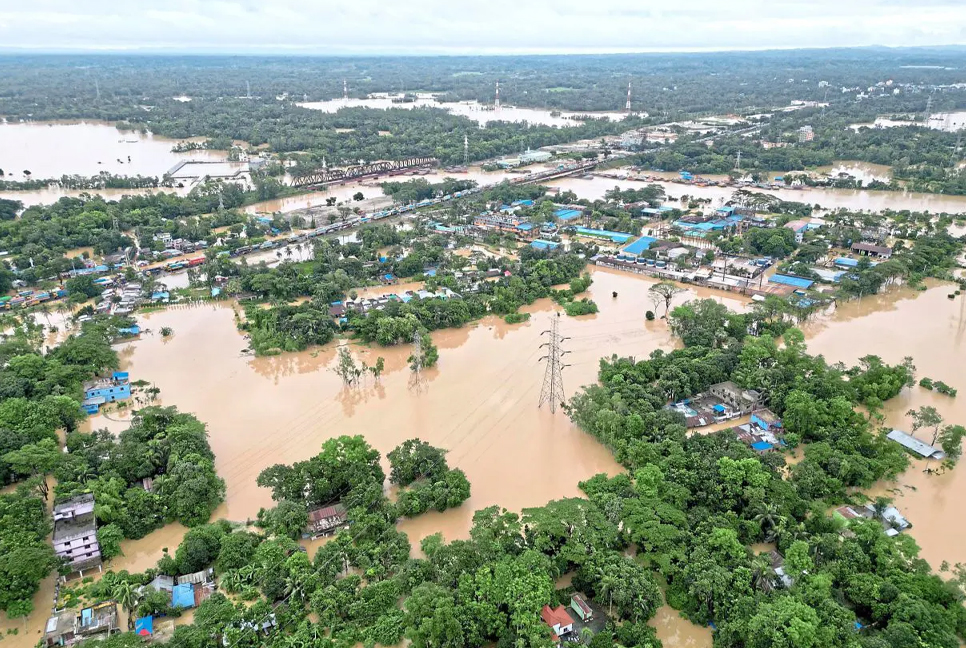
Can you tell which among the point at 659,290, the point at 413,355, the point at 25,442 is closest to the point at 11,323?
the point at 25,442

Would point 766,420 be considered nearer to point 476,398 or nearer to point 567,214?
point 476,398

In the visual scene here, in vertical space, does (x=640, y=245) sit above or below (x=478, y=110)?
below

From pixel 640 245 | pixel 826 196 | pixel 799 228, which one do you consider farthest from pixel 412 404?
pixel 826 196

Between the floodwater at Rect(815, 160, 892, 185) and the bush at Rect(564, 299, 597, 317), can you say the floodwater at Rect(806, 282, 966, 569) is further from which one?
the floodwater at Rect(815, 160, 892, 185)

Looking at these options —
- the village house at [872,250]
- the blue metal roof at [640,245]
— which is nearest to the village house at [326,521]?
the blue metal roof at [640,245]

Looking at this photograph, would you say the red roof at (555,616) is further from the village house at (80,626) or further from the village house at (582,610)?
the village house at (80,626)
